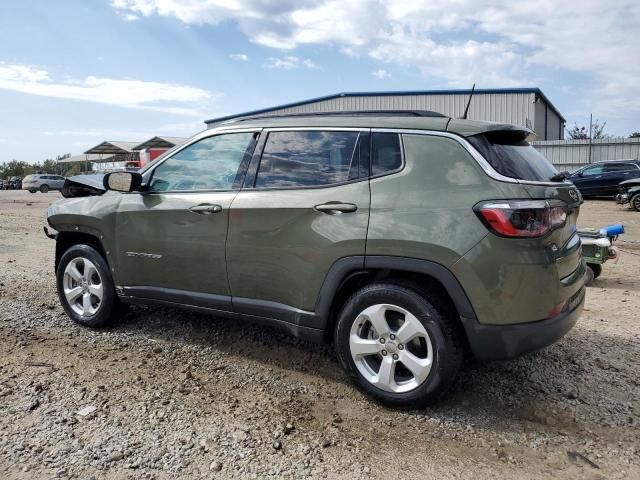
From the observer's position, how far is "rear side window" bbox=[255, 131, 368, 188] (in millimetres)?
3416

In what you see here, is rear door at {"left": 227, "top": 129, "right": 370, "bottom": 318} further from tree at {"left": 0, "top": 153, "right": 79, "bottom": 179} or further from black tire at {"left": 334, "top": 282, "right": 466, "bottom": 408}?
tree at {"left": 0, "top": 153, "right": 79, "bottom": 179}

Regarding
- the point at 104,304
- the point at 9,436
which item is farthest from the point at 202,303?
the point at 9,436

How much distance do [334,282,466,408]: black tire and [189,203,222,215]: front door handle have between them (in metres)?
1.20

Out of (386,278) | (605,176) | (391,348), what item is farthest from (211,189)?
(605,176)

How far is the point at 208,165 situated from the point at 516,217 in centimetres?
230

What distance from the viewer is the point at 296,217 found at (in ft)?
11.3

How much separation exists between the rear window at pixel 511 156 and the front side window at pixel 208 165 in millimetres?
1648

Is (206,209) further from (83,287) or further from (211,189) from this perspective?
(83,287)

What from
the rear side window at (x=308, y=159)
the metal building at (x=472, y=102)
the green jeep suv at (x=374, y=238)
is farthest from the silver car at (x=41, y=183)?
the rear side window at (x=308, y=159)

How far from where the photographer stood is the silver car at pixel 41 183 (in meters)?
39.9

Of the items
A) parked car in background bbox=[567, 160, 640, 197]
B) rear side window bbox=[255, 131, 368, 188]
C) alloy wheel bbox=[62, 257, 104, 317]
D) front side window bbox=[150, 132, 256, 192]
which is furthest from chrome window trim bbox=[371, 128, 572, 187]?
parked car in background bbox=[567, 160, 640, 197]

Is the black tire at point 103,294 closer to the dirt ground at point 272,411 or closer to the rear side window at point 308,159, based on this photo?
the dirt ground at point 272,411

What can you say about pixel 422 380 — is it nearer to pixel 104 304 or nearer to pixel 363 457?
pixel 363 457

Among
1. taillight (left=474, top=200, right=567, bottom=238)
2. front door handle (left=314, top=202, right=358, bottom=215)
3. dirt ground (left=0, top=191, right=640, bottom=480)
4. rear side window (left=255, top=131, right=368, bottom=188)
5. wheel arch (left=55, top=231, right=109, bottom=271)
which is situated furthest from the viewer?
wheel arch (left=55, top=231, right=109, bottom=271)
